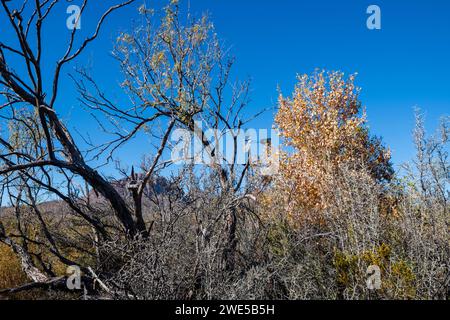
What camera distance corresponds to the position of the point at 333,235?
6.51 m

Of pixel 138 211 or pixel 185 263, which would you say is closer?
pixel 185 263

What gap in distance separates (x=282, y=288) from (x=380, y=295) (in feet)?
4.41

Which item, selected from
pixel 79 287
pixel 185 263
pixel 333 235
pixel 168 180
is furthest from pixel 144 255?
pixel 333 235

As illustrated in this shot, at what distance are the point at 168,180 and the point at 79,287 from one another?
89.6 inches

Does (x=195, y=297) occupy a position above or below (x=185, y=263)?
below

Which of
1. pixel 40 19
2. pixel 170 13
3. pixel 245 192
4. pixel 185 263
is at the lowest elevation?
pixel 185 263

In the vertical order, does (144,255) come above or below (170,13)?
below
